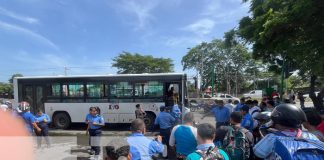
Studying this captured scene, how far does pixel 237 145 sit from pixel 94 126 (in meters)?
6.05

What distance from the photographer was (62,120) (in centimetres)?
1614

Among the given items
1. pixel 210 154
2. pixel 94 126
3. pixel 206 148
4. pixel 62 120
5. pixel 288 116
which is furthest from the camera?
pixel 62 120

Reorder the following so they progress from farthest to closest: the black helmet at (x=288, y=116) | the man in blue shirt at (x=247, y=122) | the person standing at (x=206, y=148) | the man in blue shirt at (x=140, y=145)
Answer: the man in blue shirt at (x=247, y=122) → the man in blue shirt at (x=140, y=145) → the person standing at (x=206, y=148) → the black helmet at (x=288, y=116)

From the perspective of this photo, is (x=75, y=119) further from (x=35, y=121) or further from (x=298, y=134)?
(x=298, y=134)

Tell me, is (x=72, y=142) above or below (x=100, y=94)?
below

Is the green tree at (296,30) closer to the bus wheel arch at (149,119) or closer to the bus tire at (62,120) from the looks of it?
the bus wheel arch at (149,119)

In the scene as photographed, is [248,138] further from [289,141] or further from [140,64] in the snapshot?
[140,64]

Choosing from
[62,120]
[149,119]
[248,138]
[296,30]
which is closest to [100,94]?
[62,120]

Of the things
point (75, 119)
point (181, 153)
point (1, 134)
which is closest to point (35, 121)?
point (75, 119)

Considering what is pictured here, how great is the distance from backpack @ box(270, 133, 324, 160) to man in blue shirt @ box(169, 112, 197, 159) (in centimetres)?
298

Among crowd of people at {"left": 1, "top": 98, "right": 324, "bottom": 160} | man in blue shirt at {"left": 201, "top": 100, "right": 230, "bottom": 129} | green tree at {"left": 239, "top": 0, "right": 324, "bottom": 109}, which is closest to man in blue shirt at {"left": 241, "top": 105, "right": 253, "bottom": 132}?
crowd of people at {"left": 1, "top": 98, "right": 324, "bottom": 160}

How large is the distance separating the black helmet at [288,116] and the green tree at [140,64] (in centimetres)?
5565

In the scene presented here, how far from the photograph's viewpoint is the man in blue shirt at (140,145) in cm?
415

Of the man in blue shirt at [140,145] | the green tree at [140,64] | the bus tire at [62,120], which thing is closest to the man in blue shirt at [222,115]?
the man in blue shirt at [140,145]
